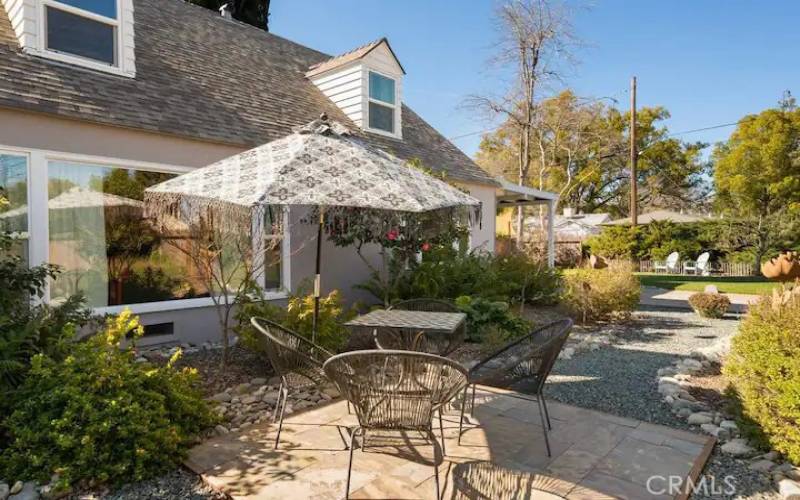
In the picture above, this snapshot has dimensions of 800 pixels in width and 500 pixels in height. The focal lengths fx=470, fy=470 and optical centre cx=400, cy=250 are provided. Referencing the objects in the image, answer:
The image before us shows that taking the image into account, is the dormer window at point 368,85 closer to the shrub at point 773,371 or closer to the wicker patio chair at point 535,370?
the wicker patio chair at point 535,370

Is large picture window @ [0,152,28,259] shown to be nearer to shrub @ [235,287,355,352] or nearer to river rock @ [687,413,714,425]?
shrub @ [235,287,355,352]

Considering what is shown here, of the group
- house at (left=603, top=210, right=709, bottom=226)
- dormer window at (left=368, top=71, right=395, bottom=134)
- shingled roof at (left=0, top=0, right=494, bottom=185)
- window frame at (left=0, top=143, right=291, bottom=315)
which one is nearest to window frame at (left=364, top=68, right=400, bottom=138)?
dormer window at (left=368, top=71, right=395, bottom=134)

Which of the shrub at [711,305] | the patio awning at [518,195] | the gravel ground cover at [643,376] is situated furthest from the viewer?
the patio awning at [518,195]

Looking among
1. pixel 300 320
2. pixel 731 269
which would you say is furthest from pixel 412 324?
pixel 731 269

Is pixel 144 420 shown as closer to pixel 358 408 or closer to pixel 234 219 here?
pixel 358 408

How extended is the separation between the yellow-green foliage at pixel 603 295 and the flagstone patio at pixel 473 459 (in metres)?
5.06

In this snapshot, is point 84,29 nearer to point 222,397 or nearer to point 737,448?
point 222,397

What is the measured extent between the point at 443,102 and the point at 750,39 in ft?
38.2

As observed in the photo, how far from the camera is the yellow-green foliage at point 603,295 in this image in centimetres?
878

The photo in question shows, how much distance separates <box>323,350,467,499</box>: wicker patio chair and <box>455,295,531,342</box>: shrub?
4051mm

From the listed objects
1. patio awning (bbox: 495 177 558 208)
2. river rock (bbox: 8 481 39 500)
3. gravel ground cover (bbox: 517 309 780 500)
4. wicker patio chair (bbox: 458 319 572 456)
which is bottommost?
gravel ground cover (bbox: 517 309 780 500)

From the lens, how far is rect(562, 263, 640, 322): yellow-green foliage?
878 centimetres

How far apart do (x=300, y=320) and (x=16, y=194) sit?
3.62 metres

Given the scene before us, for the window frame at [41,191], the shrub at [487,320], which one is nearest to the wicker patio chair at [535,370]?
the window frame at [41,191]
